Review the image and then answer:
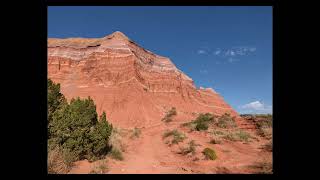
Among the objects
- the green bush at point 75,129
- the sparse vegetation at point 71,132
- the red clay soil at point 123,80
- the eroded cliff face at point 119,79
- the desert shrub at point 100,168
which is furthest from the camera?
the eroded cliff face at point 119,79

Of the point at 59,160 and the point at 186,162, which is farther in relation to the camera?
the point at 186,162

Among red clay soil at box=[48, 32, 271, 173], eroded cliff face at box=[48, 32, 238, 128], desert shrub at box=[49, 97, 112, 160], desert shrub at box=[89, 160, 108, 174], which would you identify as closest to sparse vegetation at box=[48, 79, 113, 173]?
desert shrub at box=[49, 97, 112, 160]

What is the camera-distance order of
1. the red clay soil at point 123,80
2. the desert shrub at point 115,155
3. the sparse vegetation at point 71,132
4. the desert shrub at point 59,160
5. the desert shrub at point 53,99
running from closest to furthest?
the desert shrub at point 59,160
the sparse vegetation at point 71,132
the desert shrub at point 53,99
the desert shrub at point 115,155
the red clay soil at point 123,80

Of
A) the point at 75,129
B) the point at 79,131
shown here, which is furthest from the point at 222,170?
the point at 75,129

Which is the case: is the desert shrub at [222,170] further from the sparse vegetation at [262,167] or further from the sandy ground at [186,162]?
the sparse vegetation at [262,167]

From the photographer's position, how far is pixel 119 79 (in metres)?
45.9

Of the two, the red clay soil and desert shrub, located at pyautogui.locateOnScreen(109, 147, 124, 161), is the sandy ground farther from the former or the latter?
the red clay soil

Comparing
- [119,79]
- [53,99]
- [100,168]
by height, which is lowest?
[100,168]

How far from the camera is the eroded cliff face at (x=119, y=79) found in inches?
1651

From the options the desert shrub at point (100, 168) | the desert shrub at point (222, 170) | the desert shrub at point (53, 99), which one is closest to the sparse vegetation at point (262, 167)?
the desert shrub at point (222, 170)

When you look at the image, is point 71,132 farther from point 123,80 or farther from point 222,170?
point 123,80

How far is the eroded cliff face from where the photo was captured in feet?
138

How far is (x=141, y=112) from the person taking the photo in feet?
136
